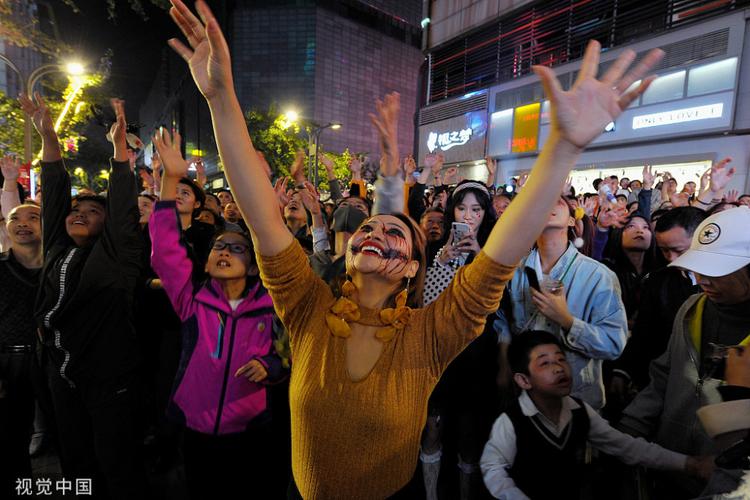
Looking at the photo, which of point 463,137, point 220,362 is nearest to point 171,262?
point 220,362

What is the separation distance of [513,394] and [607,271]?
0.96m

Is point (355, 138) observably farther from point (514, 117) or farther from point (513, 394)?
point (513, 394)

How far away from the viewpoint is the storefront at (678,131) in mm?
12969

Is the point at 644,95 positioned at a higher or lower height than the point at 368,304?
Answer: higher

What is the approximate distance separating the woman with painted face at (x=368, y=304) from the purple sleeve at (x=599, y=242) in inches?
150

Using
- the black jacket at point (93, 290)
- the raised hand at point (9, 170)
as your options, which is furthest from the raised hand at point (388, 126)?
the raised hand at point (9, 170)

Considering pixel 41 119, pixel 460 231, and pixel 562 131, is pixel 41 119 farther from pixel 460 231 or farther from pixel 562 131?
pixel 562 131

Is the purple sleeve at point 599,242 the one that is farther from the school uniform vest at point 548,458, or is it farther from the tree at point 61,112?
the tree at point 61,112

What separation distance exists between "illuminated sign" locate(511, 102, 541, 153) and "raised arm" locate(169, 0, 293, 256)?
64.7ft

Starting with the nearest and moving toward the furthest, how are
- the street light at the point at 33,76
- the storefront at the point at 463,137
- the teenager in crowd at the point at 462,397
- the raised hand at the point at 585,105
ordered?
the raised hand at the point at 585,105, the teenager in crowd at the point at 462,397, the street light at the point at 33,76, the storefront at the point at 463,137

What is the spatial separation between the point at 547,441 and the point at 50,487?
140 inches

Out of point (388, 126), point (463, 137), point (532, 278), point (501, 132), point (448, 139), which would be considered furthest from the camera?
point (448, 139)

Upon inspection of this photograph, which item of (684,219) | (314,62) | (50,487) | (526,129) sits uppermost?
(314,62)

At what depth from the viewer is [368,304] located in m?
1.61
